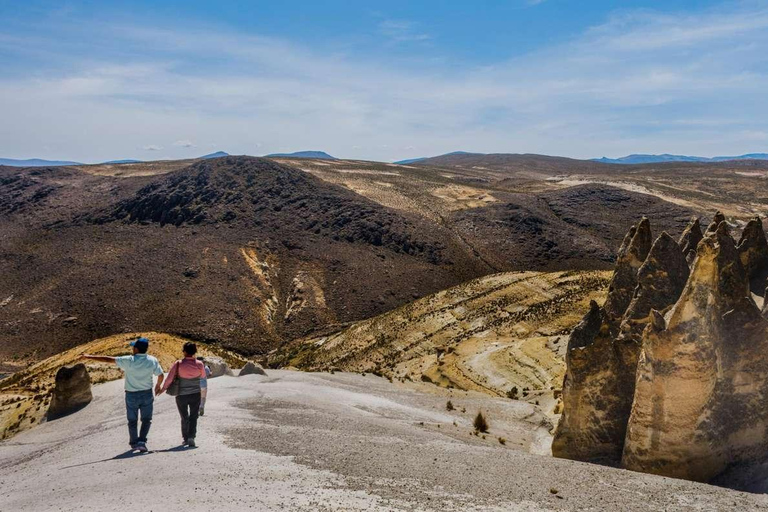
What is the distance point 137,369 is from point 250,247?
47.2 metres

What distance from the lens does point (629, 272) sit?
701 inches

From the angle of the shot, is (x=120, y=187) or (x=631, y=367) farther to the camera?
(x=120, y=187)

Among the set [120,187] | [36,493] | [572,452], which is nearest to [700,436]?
[572,452]

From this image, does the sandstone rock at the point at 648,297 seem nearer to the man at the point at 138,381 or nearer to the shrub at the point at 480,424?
the shrub at the point at 480,424

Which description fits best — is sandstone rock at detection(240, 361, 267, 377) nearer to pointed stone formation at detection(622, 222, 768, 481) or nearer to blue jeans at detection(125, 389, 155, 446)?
blue jeans at detection(125, 389, 155, 446)

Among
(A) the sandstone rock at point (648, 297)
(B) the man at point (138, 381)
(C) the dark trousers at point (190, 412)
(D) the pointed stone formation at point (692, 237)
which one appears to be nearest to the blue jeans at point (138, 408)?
(B) the man at point (138, 381)

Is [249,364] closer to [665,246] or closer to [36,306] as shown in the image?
[665,246]

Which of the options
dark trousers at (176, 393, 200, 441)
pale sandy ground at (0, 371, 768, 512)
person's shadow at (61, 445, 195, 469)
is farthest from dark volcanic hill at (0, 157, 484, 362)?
dark trousers at (176, 393, 200, 441)

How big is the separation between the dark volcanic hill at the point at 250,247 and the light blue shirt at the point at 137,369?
31.3 meters

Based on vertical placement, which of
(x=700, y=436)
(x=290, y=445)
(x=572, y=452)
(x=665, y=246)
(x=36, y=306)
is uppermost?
(x=665, y=246)

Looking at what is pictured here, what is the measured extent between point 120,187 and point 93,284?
3401 centimetres

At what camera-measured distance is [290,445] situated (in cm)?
1262

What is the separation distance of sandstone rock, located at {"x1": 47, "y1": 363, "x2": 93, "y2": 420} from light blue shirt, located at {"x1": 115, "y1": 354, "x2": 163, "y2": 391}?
9757mm

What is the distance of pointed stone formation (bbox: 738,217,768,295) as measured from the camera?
58.6 ft
